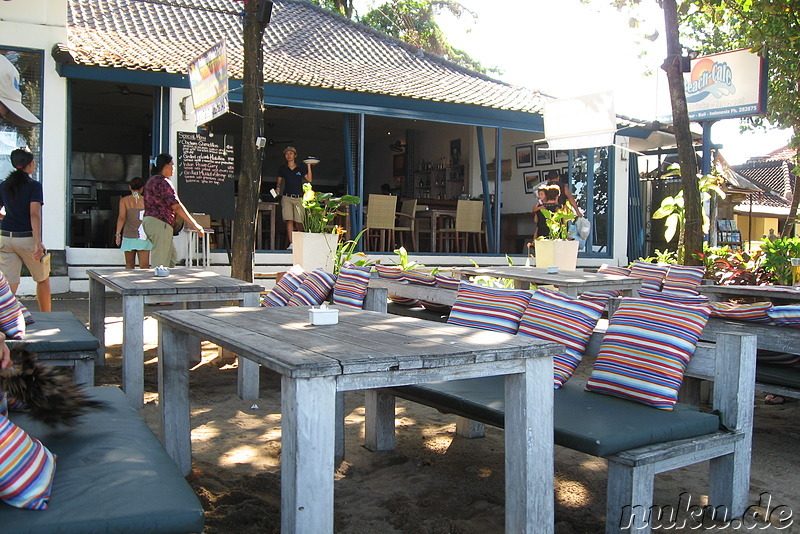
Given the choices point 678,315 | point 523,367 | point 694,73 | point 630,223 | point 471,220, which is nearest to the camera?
point 523,367

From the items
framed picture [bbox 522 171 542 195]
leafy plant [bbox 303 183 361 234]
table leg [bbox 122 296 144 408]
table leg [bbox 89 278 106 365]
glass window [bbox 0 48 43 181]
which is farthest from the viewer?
framed picture [bbox 522 171 542 195]

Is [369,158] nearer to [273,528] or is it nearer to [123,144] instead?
[123,144]

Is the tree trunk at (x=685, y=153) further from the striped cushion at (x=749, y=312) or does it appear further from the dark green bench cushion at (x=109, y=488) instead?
the dark green bench cushion at (x=109, y=488)

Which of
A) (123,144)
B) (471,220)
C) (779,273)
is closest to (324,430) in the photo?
(779,273)

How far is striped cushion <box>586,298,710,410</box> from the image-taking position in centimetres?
262

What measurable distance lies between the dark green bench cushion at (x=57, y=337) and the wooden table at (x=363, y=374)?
0.86 metres

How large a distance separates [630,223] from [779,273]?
236 inches


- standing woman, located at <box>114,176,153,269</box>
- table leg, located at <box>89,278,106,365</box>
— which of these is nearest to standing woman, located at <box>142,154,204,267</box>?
standing woman, located at <box>114,176,153,269</box>

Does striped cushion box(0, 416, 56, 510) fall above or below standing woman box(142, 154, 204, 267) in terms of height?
below

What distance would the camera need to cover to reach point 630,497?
2236 millimetres

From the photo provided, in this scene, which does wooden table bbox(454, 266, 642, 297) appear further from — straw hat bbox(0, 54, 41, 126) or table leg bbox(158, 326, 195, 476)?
straw hat bbox(0, 54, 41, 126)

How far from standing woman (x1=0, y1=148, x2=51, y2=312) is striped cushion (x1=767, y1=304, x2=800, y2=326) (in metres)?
5.28

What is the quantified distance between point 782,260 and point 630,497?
7035 mm

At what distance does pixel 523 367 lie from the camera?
2143 mm
